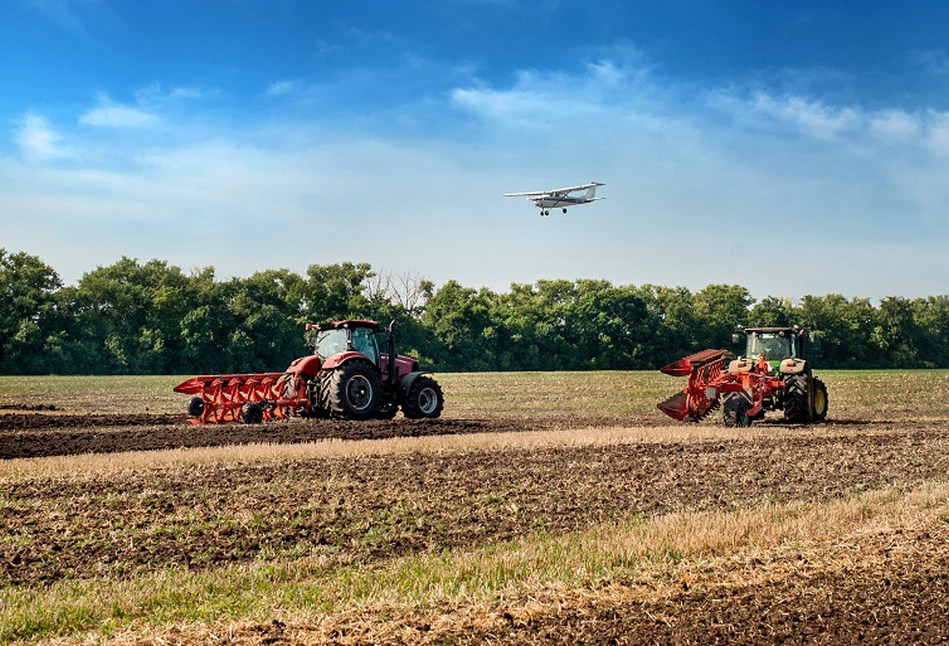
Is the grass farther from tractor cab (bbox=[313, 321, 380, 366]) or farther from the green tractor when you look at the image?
the green tractor

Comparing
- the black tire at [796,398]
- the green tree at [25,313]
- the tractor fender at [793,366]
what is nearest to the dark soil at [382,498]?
the black tire at [796,398]

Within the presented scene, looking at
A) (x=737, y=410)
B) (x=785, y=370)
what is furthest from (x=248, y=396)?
(x=785, y=370)

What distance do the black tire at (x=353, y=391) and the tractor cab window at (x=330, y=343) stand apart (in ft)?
2.76

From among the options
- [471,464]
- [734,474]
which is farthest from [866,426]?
[471,464]

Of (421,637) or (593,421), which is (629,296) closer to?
(593,421)

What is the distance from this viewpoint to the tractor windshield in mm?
25469

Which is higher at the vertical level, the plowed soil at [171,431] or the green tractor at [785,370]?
the green tractor at [785,370]

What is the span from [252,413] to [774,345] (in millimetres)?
13105

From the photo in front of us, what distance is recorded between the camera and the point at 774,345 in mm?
25562

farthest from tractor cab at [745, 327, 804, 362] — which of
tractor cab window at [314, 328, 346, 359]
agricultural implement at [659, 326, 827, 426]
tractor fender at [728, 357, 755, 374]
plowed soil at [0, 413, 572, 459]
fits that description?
tractor cab window at [314, 328, 346, 359]

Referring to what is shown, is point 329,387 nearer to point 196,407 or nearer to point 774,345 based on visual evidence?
point 196,407

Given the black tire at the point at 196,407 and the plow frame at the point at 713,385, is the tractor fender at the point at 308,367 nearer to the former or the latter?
the black tire at the point at 196,407

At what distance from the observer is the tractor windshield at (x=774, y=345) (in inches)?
1003

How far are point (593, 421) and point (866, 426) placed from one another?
6.78m
